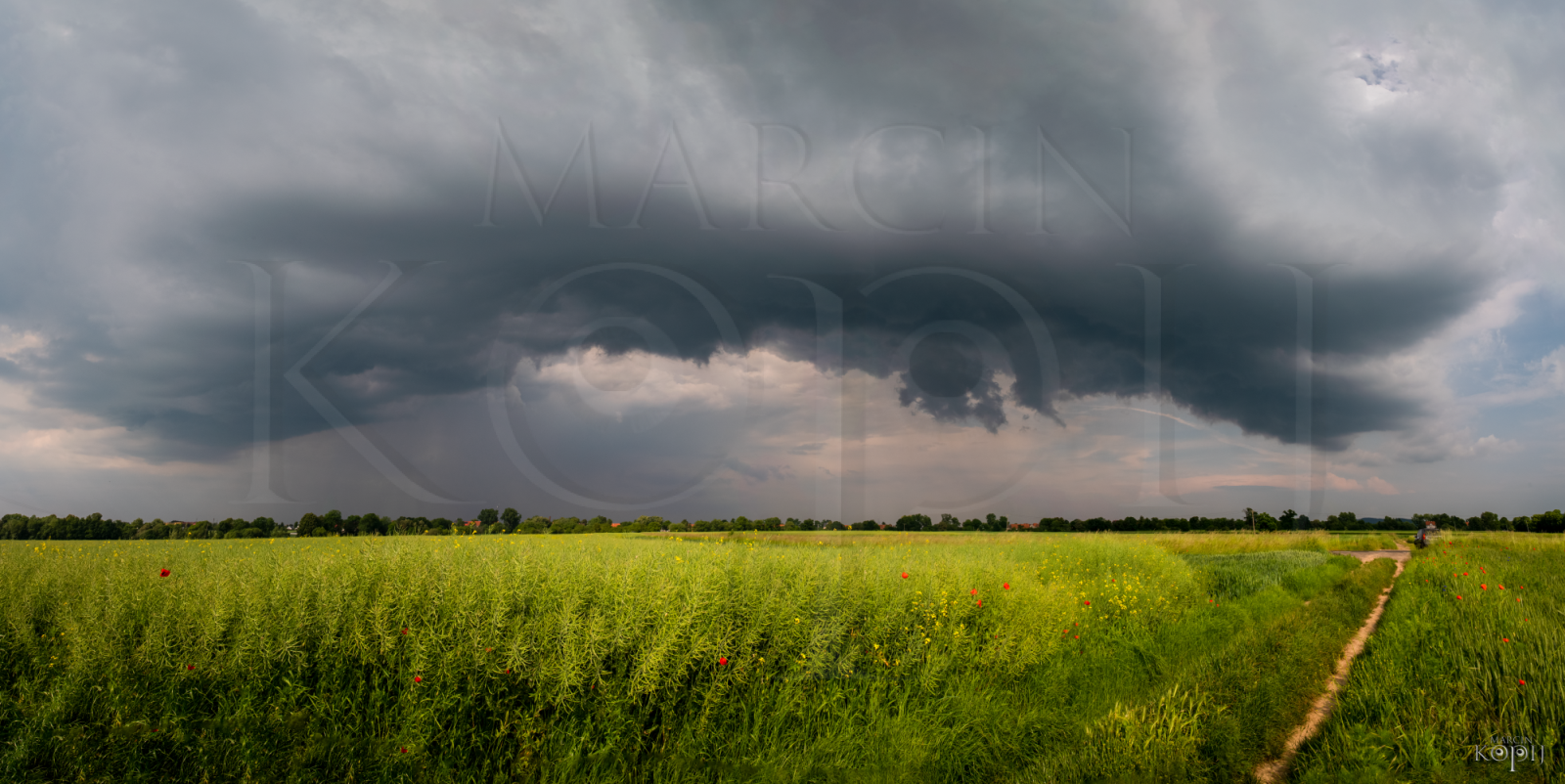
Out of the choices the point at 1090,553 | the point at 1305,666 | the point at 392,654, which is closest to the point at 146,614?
the point at 392,654

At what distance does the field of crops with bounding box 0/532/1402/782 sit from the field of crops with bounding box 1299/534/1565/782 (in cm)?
77

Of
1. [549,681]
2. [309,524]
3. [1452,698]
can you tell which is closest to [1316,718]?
[1452,698]

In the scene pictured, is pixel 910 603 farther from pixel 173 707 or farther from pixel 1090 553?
pixel 1090 553

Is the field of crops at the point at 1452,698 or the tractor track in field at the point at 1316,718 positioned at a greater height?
the field of crops at the point at 1452,698

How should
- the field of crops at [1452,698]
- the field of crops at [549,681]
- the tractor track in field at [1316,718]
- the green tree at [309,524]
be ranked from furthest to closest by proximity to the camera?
the green tree at [309,524] < the tractor track in field at [1316,718] < the field of crops at [1452,698] < the field of crops at [549,681]

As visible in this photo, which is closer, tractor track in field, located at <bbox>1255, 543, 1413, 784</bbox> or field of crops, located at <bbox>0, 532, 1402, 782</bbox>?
field of crops, located at <bbox>0, 532, 1402, 782</bbox>

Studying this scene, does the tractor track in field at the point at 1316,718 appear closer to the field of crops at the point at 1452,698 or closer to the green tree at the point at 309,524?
the field of crops at the point at 1452,698

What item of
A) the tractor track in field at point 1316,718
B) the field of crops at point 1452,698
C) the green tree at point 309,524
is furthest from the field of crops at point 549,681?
the green tree at point 309,524

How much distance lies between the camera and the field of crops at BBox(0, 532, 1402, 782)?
19.5ft

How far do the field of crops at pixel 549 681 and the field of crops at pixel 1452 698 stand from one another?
Result: 0.77m

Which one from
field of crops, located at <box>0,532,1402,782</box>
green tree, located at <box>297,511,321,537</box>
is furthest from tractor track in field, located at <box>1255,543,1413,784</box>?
green tree, located at <box>297,511,321,537</box>

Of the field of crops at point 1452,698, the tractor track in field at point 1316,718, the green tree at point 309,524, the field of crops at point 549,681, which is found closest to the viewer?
the field of crops at point 549,681

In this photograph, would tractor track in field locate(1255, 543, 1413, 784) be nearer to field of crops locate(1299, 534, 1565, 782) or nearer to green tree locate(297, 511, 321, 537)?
field of crops locate(1299, 534, 1565, 782)

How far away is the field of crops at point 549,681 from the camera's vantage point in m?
5.95
